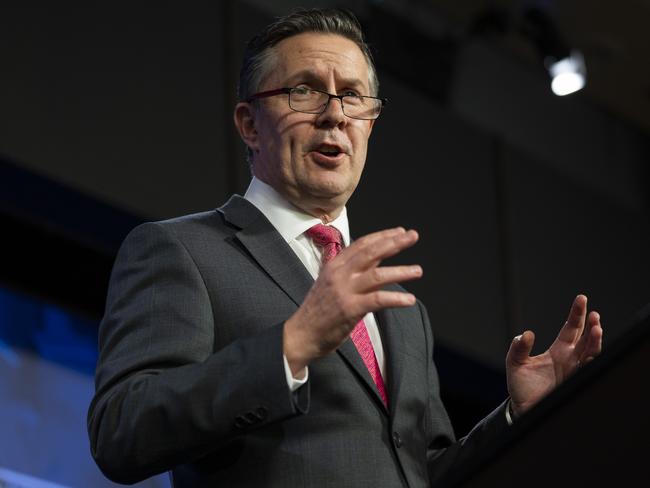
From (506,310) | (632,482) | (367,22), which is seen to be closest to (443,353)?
(506,310)

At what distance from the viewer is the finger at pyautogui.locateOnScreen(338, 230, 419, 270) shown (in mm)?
1570

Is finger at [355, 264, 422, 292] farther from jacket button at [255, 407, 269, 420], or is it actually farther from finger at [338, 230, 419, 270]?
jacket button at [255, 407, 269, 420]

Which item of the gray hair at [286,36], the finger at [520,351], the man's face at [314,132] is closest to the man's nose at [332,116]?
the man's face at [314,132]

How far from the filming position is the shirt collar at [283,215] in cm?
200

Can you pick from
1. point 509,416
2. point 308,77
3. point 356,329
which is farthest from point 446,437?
point 308,77

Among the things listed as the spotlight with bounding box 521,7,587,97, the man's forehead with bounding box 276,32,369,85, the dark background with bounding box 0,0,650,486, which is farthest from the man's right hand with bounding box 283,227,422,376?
the spotlight with bounding box 521,7,587,97

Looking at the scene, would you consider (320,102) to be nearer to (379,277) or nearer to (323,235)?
(323,235)

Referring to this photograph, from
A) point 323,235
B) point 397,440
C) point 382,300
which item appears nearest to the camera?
point 382,300

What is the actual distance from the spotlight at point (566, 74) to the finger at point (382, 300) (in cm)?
374

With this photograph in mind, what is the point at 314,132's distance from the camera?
2041mm

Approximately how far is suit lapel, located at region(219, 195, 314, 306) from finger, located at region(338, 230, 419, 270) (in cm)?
28

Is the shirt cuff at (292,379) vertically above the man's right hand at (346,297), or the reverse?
the man's right hand at (346,297)

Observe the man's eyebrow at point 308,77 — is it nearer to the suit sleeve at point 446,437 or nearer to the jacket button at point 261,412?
the suit sleeve at point 446,437

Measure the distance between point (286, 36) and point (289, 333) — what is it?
712 millimetres
